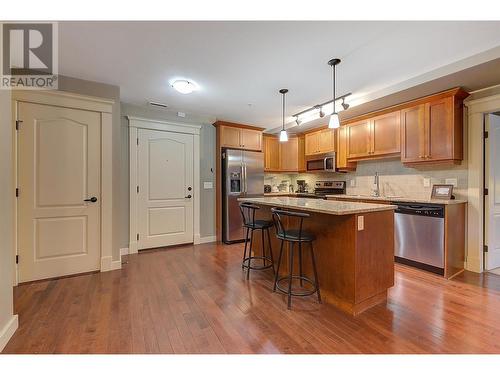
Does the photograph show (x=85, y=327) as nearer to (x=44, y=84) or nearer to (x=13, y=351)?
(x=13, y=351)

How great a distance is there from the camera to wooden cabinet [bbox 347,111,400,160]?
3.68 metres

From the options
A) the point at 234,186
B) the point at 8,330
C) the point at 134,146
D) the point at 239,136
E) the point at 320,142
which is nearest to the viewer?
the point at 8,330

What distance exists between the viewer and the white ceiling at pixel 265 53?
1.95 metres

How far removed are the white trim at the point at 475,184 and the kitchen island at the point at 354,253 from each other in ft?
5.54

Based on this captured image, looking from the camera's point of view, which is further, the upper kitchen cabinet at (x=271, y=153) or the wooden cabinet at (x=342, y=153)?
the upper kitchen cabinet at (x=271, y=153)

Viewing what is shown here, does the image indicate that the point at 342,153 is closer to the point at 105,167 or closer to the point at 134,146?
the point at 134,146

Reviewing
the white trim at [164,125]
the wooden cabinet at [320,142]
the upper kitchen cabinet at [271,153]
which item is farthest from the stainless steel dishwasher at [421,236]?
the white trim at [164,125]

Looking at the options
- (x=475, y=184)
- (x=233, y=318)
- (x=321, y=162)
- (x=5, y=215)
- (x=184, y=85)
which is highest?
(x=184, y=85)

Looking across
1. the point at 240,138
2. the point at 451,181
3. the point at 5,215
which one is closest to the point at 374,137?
the point at 451,181

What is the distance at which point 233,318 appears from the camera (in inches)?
79.7

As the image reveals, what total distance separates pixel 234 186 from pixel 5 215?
3.30 m

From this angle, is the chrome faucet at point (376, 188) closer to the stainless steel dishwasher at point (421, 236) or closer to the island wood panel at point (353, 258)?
the stainless steel dishwasher at point (421, 236)
